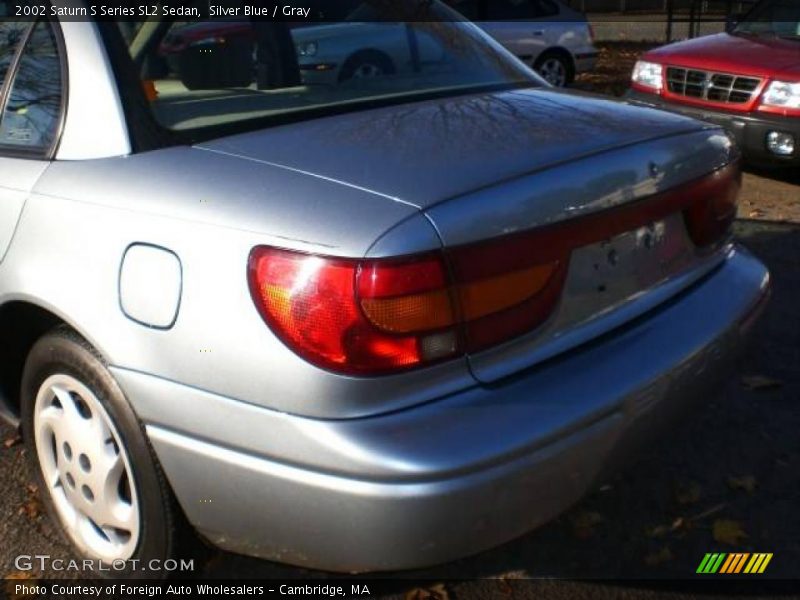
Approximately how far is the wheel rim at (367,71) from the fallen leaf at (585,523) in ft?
5.23

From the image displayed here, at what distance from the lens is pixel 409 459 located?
1.98m

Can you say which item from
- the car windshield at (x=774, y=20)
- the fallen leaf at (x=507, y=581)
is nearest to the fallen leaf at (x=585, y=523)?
the fallen leaf at (x=507, y=581)

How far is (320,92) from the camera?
296 centimetres

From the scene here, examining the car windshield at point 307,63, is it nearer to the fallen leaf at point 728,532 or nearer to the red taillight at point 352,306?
the red taillight at point 352,306

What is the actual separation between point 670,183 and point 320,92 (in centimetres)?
110

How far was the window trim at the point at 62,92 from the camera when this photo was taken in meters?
2.60

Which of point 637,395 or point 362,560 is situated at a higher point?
point 637,395

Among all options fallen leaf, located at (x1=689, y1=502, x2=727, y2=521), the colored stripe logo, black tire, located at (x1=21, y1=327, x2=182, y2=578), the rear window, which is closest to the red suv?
fallen leaf, located at (x1=689, y1=502, x2=727, y2=521)

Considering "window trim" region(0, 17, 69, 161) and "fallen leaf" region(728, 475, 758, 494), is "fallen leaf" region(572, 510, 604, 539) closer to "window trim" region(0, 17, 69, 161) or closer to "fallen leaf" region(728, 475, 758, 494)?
"fallen leaf" region(728, 475, 758, 494)

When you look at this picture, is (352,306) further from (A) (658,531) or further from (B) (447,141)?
(A) (658,531)

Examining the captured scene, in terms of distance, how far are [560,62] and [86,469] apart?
11.5 meters

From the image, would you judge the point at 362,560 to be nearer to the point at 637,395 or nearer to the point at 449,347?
the point at 449,347

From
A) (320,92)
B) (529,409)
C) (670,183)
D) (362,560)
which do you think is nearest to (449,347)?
(529,409)

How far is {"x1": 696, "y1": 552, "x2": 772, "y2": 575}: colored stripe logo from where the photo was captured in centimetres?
282
